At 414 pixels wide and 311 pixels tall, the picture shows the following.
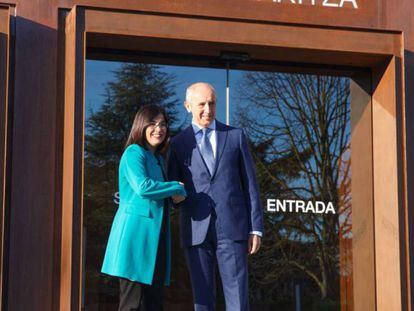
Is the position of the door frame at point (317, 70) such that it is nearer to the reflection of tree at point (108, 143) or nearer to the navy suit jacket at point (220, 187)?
the reflection of tree at point (108, 143)

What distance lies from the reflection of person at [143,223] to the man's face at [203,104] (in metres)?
0.33

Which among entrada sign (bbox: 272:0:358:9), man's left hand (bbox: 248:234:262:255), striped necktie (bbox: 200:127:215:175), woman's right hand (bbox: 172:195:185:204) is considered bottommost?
man's left hand (bbox: 248:234:262:255)

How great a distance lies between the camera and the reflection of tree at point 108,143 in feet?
23.9

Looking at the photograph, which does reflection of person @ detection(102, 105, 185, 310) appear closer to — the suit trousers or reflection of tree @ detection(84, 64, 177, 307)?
the suit trousers

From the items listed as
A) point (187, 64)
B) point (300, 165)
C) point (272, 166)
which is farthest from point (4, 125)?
point (300, 165)

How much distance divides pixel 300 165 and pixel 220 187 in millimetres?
1415

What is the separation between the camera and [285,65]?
25.5 ft

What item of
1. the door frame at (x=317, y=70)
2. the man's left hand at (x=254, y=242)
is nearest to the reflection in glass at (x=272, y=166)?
the door frame at (x=317, y=70)

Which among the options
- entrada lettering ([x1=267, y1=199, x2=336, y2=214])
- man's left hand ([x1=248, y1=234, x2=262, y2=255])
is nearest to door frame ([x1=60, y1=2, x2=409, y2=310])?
entrada lettering ([x1=267, y1=199, x2=336, y2=214])

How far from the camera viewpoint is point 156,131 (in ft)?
21.1

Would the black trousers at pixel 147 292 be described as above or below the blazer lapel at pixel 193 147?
below

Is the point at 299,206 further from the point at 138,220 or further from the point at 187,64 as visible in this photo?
the point at 138,220

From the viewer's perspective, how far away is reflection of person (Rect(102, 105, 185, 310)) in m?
6.18

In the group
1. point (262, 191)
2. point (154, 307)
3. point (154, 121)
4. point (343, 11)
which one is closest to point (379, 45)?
point (343, 11)
